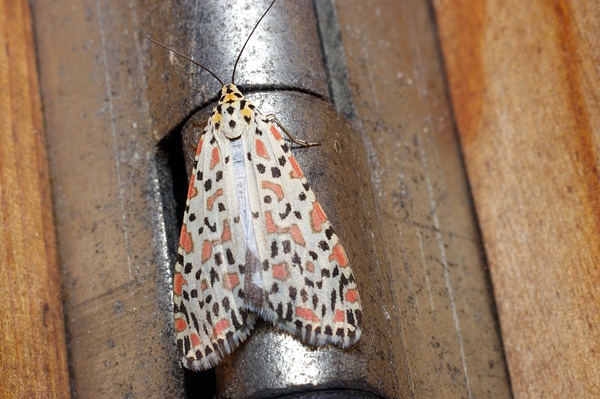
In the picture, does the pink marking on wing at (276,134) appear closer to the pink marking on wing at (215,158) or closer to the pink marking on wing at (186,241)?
the pink marking on wing at (215,158)

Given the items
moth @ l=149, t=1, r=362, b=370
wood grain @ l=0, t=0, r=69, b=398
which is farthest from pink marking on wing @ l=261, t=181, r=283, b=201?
wood grain @ l=0, t=0, r=69, b=398

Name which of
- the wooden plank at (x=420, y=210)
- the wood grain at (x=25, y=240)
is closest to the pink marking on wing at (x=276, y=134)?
the wooden plank at (x=420, y=210)

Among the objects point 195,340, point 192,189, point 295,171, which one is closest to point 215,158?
point 192,189

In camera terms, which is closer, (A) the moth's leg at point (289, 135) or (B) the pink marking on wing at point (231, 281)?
(B) the pink marking on wing at point (231, 281)

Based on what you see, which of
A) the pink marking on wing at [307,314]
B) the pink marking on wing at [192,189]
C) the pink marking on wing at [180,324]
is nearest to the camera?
the pink marking on wing at [307,314]

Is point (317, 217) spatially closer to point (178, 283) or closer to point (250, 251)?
point (250, 251)

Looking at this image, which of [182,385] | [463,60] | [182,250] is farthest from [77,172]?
[463,60]

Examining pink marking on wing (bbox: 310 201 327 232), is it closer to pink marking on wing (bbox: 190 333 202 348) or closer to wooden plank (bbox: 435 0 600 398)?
pink marking on wing (bbox: 190 333 202 348)
